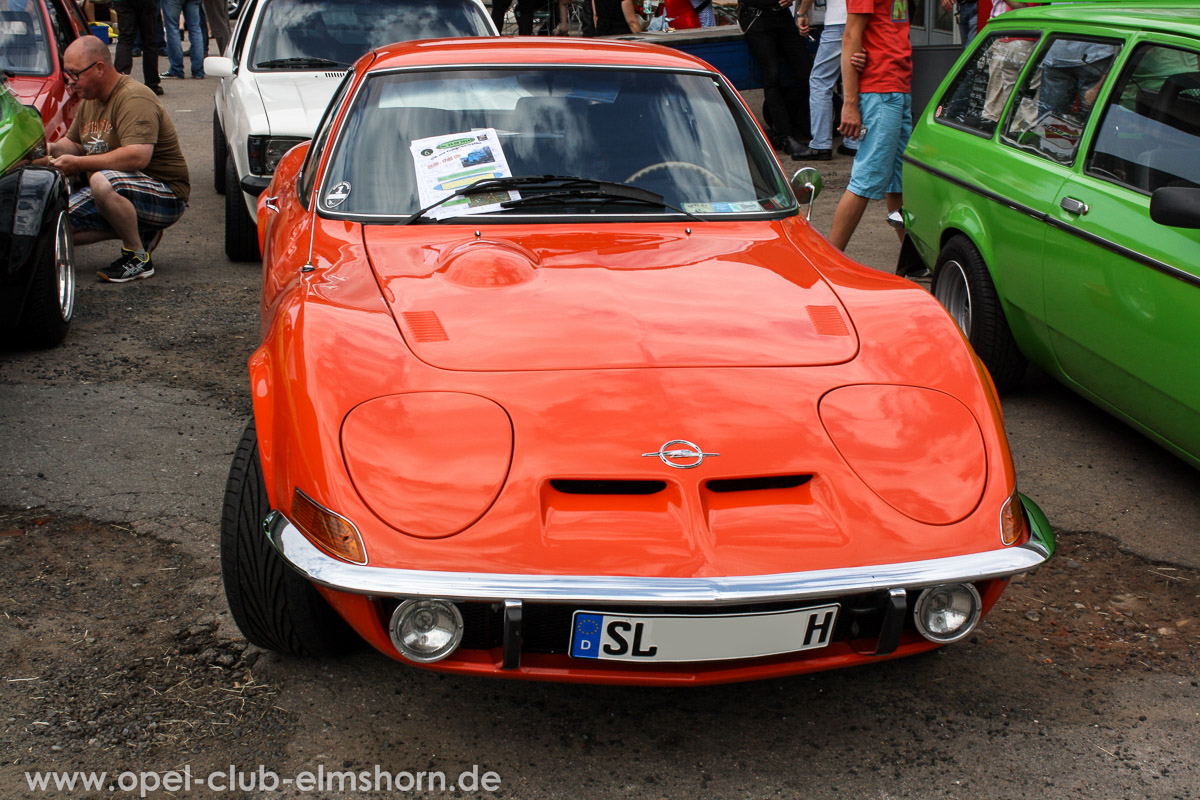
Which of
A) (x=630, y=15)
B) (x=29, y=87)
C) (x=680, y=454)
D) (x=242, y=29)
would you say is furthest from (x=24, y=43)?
(x=630, y=15)

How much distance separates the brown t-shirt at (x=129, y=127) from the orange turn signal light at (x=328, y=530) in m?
4.68

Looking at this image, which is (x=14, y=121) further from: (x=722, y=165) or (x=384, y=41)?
(x=722, y=165)

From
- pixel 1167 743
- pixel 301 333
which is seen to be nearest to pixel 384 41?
pixel 301 333

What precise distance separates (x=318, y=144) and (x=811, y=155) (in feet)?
21.4

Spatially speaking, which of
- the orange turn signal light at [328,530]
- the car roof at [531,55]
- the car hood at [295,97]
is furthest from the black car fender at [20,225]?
the orange turn signal light at [328,530]

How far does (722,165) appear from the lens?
3.60 metres

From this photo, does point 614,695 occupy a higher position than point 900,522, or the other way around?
point 900,522

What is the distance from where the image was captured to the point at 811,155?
978 centimetres

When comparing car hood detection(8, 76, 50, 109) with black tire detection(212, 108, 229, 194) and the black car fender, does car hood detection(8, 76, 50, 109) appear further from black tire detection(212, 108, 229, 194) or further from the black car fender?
the black car fender

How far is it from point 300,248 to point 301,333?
0.79 m

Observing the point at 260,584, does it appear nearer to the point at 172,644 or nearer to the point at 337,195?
the point at 172,644

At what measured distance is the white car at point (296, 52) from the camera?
6363 millimetres

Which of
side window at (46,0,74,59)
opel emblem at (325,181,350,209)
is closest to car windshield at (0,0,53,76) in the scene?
side window at (46,0,74,59)

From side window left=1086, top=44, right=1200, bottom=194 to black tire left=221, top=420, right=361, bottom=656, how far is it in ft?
9.78
